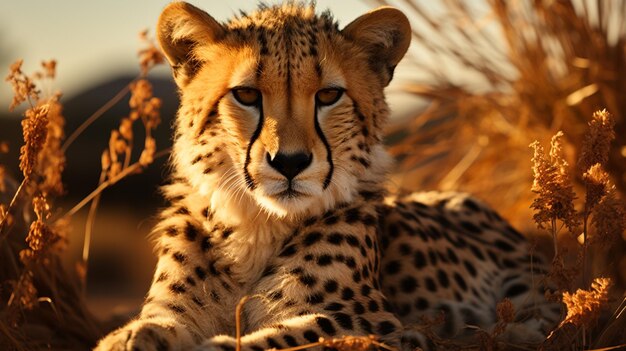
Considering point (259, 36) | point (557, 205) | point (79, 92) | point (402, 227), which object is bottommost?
point (79, 92)

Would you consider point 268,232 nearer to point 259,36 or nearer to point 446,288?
point 259,36

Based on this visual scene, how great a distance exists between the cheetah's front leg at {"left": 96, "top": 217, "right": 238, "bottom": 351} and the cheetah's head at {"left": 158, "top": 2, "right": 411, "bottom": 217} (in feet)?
0.49

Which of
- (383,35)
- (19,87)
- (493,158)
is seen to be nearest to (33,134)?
(19,87)

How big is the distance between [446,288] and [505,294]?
322 millimetres

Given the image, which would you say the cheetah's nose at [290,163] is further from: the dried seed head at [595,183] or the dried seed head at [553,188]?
→ the dried seed head at [595,183]

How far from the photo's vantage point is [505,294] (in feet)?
10.6

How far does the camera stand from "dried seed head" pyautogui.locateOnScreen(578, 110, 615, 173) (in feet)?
7.27

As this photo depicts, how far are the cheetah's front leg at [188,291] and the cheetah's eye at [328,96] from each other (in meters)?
0.50

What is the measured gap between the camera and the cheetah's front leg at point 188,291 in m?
2.40

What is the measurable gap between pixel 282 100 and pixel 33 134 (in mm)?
635

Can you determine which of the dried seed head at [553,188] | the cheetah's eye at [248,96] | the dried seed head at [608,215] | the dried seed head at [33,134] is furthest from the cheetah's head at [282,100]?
the dried seed head at [608,215]

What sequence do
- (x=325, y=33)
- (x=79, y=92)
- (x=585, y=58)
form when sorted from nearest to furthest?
(x=325, y=33) < (x=585, y=58) < (x=79, y=92)

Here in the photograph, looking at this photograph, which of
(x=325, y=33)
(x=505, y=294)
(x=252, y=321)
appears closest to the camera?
(x=252, y=321)

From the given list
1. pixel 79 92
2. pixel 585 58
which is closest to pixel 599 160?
pixel 585 58
